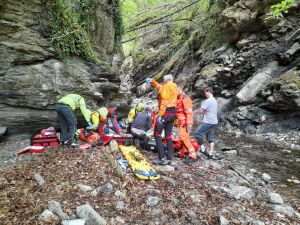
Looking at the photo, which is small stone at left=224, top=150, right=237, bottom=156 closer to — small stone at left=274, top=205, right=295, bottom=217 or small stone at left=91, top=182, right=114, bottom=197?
small stone at left=274, top=205, right=295, bottom=217

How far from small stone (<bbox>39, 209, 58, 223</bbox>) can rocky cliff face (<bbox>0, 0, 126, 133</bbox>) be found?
202 inches

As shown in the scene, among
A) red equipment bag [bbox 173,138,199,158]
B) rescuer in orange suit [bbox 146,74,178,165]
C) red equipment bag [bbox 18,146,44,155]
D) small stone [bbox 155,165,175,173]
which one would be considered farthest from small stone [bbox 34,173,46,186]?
red equipment bag [bbox 173,138,199,158]

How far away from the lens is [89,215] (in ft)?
13.8

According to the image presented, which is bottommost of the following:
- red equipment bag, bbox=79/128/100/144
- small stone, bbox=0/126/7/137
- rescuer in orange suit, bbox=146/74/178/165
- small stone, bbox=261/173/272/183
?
small stone, bbox=261/173/272/183

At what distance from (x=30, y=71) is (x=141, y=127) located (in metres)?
3.89

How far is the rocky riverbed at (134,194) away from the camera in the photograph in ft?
14.6

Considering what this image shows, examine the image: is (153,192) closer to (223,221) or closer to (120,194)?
(120,194)

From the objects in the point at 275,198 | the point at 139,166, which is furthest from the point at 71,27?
the point at 275,198

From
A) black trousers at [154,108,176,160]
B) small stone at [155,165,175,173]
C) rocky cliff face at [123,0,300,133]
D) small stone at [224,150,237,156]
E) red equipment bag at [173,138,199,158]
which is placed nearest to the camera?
small stone at [155,165,175,173]

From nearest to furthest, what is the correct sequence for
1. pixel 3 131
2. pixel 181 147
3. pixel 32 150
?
1. pixel 32 150
2. pixel 3 131
3. pixel 181 147

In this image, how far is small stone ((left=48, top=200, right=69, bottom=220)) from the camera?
4211 mm

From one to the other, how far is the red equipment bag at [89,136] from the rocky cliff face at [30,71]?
107 centimetres

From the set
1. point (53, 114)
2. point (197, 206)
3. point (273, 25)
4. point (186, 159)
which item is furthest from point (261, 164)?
point (273, 25)

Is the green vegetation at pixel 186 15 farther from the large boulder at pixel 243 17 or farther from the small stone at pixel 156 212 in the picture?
the small stone at pixel 156 212
